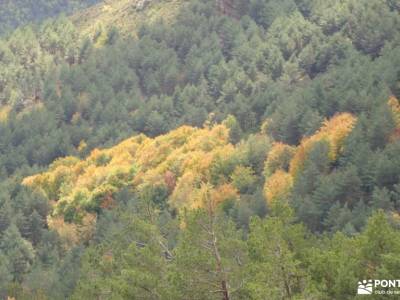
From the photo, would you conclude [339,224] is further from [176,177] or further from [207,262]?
[176,177]

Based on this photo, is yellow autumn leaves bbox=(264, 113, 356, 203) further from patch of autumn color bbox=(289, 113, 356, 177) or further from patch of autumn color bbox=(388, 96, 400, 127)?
patch of autumn color bbox=(388, 96, 400, 127)

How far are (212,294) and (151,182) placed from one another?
102 meters

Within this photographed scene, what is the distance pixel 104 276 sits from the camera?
6512cm

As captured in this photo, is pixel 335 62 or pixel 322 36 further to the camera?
pixel 322 36

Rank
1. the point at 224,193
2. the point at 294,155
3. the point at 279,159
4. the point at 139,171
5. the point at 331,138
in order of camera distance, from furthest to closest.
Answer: the point at 139,171, the point at 279,159, the point at 224,193, the point at 294,155, the point at 331,138

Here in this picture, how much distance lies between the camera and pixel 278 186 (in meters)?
115

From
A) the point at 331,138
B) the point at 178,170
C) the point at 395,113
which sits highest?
the point at 395,113

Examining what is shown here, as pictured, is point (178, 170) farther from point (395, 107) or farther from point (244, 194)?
point (395, 107)

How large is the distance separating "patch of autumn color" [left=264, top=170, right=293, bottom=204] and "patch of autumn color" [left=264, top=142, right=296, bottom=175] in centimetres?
427

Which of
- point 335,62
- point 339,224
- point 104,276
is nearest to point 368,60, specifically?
point 335,62

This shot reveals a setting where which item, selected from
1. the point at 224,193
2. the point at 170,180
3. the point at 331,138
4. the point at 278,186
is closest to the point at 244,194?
the point at 224,193

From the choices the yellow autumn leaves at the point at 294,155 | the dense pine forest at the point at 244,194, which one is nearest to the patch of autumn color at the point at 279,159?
the yellow autumn leaves at the point at 294,155

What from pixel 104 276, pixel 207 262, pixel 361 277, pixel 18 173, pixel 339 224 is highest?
pixel 207 262

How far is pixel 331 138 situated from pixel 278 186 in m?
11.8
